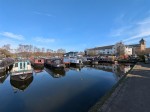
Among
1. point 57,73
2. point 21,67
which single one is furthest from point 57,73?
point 21,67

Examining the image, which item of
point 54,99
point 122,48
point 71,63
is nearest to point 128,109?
point 54,99

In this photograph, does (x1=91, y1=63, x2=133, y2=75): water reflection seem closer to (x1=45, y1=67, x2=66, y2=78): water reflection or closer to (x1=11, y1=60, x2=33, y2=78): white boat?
(x1=45, y1=67, x2=66, y2=78): water reflection

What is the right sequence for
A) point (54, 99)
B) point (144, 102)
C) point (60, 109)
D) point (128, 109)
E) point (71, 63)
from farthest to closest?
point (71, 63), point (54, 99), point (60, 109), point (144, 102), point (128, 109)

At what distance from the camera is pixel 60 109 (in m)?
7.91

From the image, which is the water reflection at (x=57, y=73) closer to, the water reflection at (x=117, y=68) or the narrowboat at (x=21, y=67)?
the narrowboat at (x=21, y=67)

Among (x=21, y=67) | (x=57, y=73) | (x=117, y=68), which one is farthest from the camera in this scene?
(x=117, y=68)

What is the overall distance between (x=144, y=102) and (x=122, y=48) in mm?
69399

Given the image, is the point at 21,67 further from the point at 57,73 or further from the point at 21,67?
the point at 57,73

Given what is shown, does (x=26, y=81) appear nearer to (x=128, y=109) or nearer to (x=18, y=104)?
(x=18, y=104)

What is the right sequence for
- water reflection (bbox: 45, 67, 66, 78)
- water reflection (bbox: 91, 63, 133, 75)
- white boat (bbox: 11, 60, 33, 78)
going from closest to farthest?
white boat (bbox: 11, 60, 33, 78), water reflection (bbox: 45, 67, 66, 78), water reflection (bbox: 91, 63, 133, 75)

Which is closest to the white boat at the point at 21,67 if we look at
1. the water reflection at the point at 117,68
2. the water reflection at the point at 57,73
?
the water reflection at the point at 57,73

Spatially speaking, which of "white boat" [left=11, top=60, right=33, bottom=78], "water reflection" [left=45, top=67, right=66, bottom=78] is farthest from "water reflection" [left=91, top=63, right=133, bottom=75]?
"white boat" [left=11, top=60, right=33, bottom=78]

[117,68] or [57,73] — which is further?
[117,68]

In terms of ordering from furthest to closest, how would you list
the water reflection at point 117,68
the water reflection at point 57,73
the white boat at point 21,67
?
1. the water reflection at point 117,68
2. the water reflection at point 57,73
3. the white boat at point 21,67
